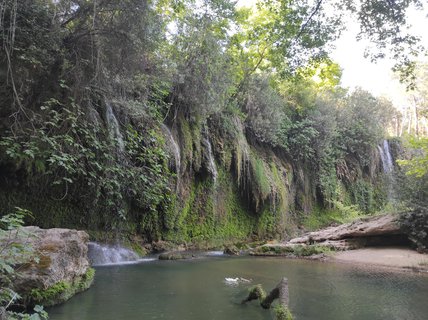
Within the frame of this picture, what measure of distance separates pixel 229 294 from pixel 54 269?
9.54 ft

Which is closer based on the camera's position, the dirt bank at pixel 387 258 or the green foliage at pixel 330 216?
the dirt bank at pixel 387 258

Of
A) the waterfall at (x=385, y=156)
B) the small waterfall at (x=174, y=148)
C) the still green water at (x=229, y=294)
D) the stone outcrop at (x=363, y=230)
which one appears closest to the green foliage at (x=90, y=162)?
the small waterfall at (x=174, y=148)

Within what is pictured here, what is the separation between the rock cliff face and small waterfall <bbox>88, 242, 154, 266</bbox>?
2.98m

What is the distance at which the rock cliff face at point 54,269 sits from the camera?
17.9 ft

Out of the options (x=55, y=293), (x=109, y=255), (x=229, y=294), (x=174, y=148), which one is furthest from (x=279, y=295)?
(x=174, y=148)

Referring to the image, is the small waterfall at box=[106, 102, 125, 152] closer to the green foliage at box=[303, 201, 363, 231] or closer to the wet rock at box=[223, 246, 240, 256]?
the wet rock at box=[223, 246, 240, 256]

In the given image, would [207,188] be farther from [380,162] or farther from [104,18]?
[380,162]

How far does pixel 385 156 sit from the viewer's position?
91.6ft

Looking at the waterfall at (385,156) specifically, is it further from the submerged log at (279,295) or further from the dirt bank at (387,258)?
the submerged log at (279,295)

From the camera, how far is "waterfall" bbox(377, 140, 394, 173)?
27.3 meters

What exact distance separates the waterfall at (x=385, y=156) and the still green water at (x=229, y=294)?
18761mm

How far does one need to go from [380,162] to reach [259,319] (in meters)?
24.6

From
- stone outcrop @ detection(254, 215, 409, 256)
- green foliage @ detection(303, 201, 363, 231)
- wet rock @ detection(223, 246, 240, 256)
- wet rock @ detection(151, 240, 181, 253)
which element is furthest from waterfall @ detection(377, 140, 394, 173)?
wet rock @ detection(151, 240, 181, 253)

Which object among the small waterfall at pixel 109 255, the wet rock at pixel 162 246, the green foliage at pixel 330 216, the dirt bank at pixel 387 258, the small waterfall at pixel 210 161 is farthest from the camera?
the green foliage at pixel 330 216
